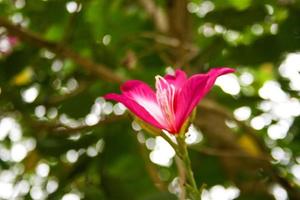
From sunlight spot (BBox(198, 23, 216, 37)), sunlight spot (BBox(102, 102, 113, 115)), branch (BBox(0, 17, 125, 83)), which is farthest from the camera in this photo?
sunlight spot (BBox(198, 23, 216, 37))

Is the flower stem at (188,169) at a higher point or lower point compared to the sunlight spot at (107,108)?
higher

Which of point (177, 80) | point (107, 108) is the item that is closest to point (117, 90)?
point (107, 108)

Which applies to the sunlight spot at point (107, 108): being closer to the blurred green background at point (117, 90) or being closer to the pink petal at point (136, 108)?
the blurred green background at point (117, 90)

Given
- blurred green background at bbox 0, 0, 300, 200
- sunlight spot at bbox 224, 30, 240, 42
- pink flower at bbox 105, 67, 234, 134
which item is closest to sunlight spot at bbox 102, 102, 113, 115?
blurred green background at bbox 0, 0, 300, 200

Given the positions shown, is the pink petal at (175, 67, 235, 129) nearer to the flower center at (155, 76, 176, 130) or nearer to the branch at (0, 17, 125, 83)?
the flower center at (155, 76, 176, 130)

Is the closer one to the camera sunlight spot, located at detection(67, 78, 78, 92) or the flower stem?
the flower stem

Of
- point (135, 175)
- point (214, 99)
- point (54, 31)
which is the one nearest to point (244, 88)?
point (214, 99)

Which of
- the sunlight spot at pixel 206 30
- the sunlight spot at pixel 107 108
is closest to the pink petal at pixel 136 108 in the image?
the sunlight spot at pixel 107 108
